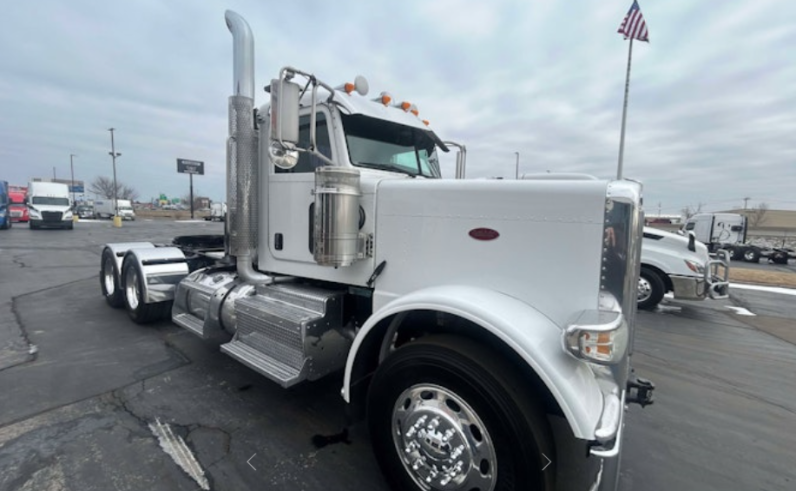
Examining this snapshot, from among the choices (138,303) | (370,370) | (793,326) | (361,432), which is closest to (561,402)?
(370,370)

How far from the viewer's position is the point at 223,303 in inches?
152

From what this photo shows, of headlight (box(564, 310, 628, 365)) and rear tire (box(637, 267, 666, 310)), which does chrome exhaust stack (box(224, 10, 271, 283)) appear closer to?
headlight (box(564, 310, 628, 365))

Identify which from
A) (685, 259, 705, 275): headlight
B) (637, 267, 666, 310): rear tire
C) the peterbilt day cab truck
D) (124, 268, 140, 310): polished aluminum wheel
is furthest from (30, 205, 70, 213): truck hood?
(685, 259, 705, 275): headlight

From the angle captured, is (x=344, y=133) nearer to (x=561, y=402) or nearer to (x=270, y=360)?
(x=270, y=360)

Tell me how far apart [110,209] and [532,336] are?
55108 mm

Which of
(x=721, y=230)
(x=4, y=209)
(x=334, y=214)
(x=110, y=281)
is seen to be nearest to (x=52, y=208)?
(x=4, y=209)

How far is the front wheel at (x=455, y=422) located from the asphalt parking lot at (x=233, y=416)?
1.53 feet

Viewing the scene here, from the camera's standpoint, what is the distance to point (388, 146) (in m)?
3.43

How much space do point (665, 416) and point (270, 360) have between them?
135 inches

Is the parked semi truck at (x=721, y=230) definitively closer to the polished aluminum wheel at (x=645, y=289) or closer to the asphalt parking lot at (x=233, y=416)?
the polished aluminum wheel at (x=645, y=289)

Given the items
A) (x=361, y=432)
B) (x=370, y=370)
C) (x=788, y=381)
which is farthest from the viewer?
(x=788, y=381)

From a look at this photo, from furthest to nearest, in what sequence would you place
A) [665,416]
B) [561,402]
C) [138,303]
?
[138,303]
[665,416]
[561,402]

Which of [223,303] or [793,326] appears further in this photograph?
[793,326]

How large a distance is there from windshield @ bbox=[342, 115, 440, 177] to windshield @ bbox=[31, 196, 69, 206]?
30.0 meters
